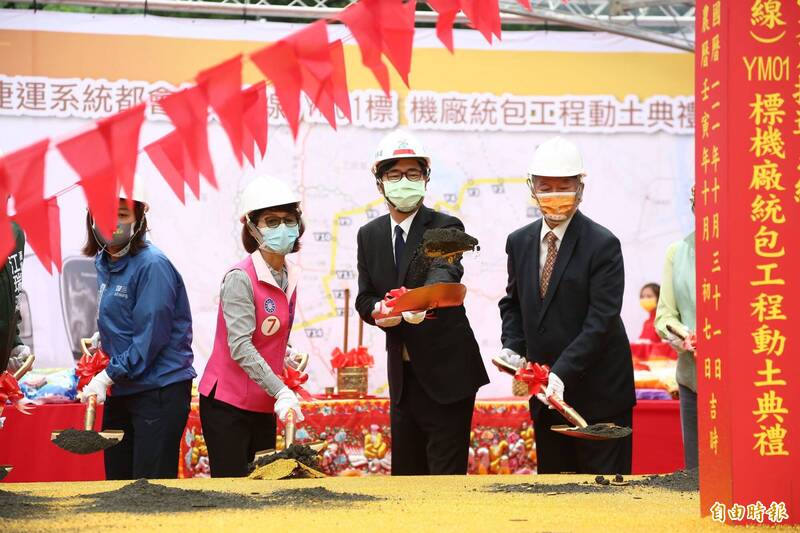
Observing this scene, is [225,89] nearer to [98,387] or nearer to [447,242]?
[447,242]

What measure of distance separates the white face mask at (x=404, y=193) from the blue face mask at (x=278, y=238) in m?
0.38

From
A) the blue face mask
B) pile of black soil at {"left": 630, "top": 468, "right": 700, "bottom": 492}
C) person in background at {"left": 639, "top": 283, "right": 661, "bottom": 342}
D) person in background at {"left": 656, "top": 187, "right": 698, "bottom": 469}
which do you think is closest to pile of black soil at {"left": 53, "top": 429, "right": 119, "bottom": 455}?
the blue face mask

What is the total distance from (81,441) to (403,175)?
1.44 meters

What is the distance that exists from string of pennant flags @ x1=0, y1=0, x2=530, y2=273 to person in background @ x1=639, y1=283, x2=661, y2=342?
12.4 ft

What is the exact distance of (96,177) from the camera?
212 cm

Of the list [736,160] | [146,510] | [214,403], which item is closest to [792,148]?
[736,160]

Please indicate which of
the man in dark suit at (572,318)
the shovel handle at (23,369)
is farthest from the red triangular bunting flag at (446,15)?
the shovel handle at (23,369)

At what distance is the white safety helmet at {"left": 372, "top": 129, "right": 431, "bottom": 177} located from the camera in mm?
4039

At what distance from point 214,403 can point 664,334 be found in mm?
1766

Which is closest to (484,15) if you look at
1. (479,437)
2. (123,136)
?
(123,136)

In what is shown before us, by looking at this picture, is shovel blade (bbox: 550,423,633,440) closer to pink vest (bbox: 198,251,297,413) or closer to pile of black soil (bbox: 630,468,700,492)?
pile of black soil (bbox: 630,468,700,492)

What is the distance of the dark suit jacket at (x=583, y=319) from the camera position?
3.84 m

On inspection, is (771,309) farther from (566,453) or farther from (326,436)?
(326,436)

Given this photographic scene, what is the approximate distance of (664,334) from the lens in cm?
446
